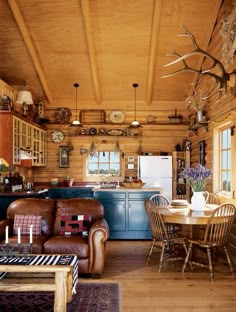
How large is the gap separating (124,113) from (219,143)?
10.9 ft

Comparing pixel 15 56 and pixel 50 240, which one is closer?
pixel 50 240

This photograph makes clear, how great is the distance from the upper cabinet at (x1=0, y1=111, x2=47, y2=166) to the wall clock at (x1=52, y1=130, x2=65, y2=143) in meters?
0.75

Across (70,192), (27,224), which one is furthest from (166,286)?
(70,192)

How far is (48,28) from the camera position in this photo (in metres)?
6.23

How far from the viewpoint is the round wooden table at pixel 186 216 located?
4020mm

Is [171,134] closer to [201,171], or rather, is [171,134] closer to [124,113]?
[124,113]

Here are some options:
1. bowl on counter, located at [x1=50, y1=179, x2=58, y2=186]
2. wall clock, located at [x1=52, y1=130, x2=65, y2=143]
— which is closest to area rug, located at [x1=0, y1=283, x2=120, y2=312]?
bowl on counter, located at [x1=50, y1=179, x2=58, y2=186]

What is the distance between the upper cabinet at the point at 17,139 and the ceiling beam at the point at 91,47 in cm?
170

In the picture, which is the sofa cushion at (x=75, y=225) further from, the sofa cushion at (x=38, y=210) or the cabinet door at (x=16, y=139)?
the cabinet door at (x=16, y=139)

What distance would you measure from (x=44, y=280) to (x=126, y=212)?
307 cm

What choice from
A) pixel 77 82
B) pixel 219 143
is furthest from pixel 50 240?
pixel 77 82

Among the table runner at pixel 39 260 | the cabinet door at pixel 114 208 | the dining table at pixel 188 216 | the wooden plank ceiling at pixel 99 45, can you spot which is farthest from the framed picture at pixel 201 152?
the table runner at pixel 39 260

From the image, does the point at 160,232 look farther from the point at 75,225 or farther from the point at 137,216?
the point at 137,216

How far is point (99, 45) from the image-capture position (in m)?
6.66
